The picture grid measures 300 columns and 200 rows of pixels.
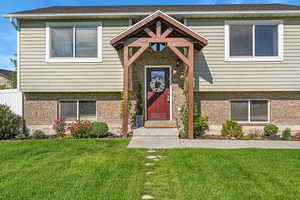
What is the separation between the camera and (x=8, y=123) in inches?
330

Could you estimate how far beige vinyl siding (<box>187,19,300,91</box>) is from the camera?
29.1 ft

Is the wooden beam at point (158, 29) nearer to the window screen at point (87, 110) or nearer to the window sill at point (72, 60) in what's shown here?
the window sill at point (72, 60)

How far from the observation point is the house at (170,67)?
889 cm

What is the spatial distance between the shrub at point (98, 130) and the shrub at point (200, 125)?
12.4 feet

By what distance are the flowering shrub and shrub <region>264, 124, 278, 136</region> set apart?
8625mm

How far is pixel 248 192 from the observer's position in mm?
3574

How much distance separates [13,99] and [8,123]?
1.20 meters

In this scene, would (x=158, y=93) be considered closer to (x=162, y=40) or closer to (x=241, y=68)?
(x=162, y=40)

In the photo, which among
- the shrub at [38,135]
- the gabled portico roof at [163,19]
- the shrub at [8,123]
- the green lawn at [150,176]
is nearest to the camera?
the green lawn at [150,176]

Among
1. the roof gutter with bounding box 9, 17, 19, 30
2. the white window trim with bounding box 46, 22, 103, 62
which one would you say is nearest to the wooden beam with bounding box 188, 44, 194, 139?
the white window trim with bounding box 46, 22, 103, 62

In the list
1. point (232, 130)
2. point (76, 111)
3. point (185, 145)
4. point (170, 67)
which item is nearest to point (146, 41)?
point (170, 67)

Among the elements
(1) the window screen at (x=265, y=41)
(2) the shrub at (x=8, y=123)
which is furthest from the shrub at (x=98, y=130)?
(1) the window screen at (x=265, y=41)

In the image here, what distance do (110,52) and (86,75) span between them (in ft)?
4.75

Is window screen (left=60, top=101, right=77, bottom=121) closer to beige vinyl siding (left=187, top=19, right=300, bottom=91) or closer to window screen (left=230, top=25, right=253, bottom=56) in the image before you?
beige vinyl siding (left=187, top=19, right=300, bottom=91)
